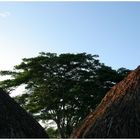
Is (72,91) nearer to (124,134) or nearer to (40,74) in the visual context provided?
(40,74)

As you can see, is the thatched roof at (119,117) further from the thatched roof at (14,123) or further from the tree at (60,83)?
the tree at (60,83)

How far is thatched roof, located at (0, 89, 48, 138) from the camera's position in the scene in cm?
684

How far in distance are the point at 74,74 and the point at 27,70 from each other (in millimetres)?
2443

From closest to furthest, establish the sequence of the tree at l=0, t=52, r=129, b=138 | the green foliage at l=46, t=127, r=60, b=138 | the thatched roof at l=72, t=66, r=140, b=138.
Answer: the thatched roof at l=72, t=66, r=140, b=138
the tree at l=0, t=52, r=129, b=138
the green foliage at l=46, t=127, r=60, b=138

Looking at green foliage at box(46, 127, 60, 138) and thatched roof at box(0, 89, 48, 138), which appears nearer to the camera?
thatched roof at box(0, 89, 48, 138)

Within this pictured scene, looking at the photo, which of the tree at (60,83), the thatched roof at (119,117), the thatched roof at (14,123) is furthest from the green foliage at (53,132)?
the thatched roof at (119,117)

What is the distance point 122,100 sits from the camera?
7355 millimetres

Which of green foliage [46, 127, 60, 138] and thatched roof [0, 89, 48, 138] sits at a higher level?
thatched roof [0, 89, 48, 138]

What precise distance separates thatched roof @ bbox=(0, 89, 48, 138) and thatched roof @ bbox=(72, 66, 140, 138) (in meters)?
0.75

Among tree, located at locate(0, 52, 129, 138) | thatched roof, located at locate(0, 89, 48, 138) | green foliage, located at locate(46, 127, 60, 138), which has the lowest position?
green foliage, located at locate(46, 127, 60, 138)

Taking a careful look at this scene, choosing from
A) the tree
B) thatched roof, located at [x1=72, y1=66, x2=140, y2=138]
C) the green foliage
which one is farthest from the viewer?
the green foliage

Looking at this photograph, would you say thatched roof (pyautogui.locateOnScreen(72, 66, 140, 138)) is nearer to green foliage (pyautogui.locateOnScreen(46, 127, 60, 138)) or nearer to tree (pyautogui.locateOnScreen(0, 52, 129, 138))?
tree (pyautogui.locateOnScreen(0, 52, 129, 138))

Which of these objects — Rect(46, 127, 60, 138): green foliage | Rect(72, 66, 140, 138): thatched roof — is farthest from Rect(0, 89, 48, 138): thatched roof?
Rect(46, 127, 60, 138): green foliage

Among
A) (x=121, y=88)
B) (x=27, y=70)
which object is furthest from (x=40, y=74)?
(x=121, y=88)
